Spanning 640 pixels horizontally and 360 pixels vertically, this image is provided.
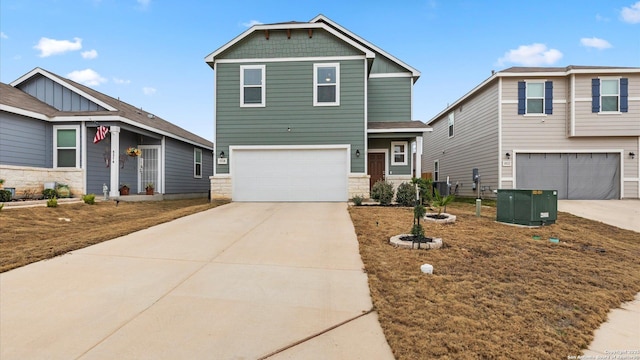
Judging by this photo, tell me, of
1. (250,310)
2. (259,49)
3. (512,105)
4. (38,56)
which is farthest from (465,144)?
(38,56)

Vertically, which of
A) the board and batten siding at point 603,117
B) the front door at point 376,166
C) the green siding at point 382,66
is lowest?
the front door at point 376,166

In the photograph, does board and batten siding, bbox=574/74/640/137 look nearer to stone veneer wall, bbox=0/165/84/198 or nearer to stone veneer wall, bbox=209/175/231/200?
stone veneer wall, bbox=209/175/231/200

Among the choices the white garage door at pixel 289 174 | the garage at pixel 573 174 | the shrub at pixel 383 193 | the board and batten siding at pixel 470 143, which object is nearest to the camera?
the shrub at pixel 383 193

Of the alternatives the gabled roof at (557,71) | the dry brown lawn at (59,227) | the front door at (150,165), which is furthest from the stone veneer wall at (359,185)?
the front door at (150,165)

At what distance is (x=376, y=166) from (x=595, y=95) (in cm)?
1033

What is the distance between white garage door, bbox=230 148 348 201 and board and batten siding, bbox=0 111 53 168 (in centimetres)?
738

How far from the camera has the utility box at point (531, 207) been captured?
26.0ft

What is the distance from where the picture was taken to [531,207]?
7.90 metres

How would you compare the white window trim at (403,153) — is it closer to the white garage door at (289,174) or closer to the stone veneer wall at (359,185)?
the stone veneer wall at (359,185)

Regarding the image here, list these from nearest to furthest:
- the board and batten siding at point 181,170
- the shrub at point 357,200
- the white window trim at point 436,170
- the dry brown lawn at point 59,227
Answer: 1. the dry brown lawn at point 59,227
2. the shrub at point 357,200
3. the board and batten siding at point 181,170
4. the white window trim at point 436,170

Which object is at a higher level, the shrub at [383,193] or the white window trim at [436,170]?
the white window trim at [436,170]

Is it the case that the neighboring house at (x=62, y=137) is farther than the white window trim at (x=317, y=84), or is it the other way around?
the white window trim at (x=317, y=84)

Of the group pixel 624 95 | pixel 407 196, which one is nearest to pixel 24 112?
pixel 407 196

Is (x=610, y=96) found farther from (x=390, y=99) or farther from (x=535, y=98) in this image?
(x=390, y=99)
